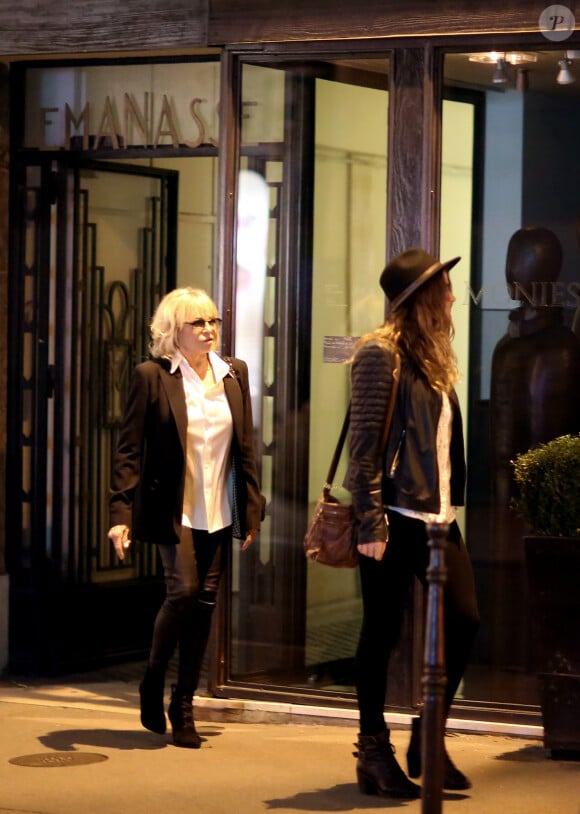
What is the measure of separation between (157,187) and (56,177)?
948mm

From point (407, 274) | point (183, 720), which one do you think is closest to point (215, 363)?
point (407, 274)

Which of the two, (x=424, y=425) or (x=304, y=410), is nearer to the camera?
(x=424, y=425)

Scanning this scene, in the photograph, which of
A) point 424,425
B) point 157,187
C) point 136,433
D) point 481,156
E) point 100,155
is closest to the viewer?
point 424,425

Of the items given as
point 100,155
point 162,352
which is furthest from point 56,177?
point 162,352

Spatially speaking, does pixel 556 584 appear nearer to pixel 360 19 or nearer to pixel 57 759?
pixel 57 759

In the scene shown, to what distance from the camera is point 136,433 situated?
678 centimetres

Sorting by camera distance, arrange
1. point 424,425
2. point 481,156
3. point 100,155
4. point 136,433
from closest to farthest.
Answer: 1. point 424,425
2. point 136,433
3. point 481,156
4. point 100,155

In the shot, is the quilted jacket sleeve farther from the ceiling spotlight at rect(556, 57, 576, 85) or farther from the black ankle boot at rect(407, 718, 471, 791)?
the ceiling spotlight at rect(556, 57, 576, 85)

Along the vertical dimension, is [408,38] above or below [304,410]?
above

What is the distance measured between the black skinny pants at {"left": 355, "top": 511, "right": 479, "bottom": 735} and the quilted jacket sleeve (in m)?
0.17

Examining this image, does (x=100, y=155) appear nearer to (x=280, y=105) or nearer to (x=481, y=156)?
(x=280, y=105)

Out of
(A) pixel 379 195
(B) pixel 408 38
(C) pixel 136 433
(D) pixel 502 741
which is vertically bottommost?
(D) pixel 502 741

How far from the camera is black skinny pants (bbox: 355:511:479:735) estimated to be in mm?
5820

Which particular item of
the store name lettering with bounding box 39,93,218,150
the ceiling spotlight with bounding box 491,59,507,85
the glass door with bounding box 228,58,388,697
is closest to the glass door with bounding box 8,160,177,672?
Result: the store name lettering with bounding box 39,93,218,150
